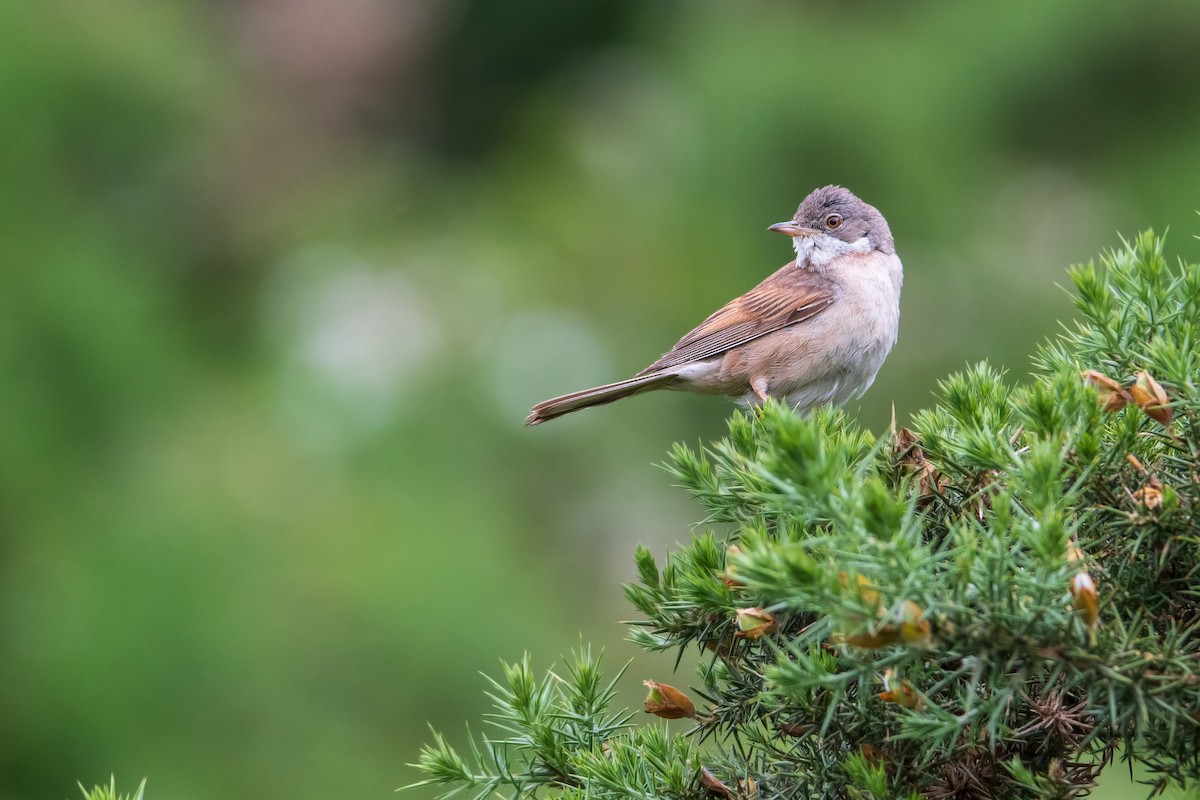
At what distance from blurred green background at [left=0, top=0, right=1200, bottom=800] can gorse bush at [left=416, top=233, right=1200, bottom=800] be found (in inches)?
199

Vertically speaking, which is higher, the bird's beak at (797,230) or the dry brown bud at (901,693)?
the bird's beak at (797,230)

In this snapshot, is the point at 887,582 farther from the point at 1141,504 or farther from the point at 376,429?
the point at 376,429

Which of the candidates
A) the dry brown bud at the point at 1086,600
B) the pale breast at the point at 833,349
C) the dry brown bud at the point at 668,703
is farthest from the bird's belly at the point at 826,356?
→ the dry brown bud at the point at 1086,600

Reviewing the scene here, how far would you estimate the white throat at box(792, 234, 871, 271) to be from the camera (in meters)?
5.33

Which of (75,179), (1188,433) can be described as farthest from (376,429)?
(1188,433)

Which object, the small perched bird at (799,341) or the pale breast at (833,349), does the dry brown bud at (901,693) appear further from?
the pale breast at (833,349)

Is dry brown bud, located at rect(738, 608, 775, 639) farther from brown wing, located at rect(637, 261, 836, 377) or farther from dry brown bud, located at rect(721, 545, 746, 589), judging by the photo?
brown wing, located at rect(637, 261, 836, 377)

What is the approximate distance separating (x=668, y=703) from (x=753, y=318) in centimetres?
306

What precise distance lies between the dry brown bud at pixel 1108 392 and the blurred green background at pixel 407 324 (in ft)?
17.1

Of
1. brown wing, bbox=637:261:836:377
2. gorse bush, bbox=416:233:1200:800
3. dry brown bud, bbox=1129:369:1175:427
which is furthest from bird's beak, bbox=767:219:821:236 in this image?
dry brown bud, bbox=1129:369:1175:427

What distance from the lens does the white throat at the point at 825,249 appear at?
5.33 metres

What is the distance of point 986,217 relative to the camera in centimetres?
1087

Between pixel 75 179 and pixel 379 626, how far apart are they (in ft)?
18.3

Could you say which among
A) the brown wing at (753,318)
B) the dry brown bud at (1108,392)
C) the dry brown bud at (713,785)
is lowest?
the dry brown bud at (713,785)
